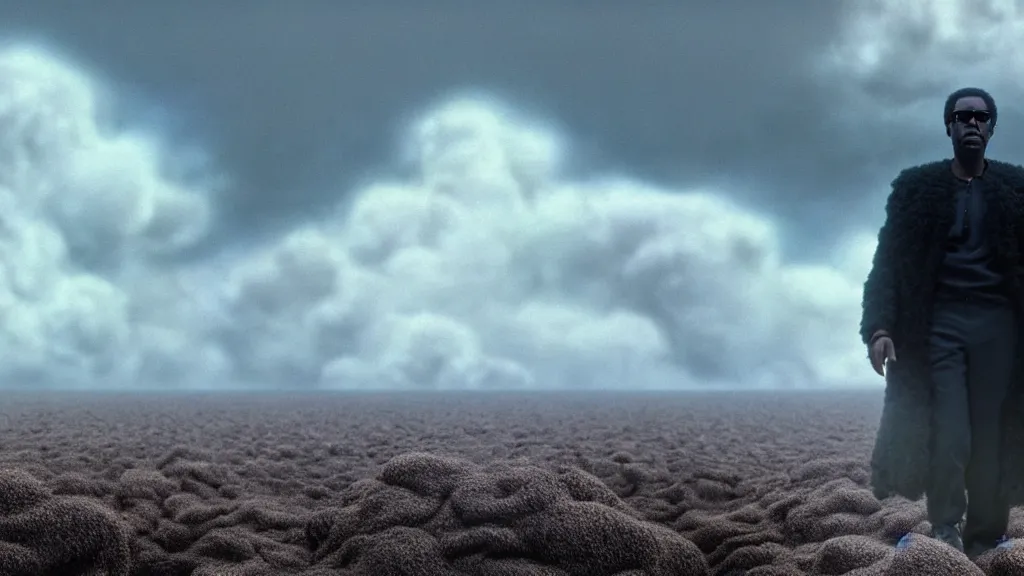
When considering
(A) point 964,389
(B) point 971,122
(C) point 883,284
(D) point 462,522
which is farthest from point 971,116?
(D) point 462,522

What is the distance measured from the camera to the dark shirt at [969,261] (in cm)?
444

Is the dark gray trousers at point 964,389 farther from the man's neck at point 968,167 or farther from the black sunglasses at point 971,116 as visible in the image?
the black sunglasses at point 971,116

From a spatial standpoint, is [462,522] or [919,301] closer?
[919,301]

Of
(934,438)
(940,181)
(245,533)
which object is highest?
(940,181)

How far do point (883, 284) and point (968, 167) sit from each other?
74cm

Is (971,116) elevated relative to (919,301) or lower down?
elevated

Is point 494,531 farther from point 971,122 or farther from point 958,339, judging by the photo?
point 971,122

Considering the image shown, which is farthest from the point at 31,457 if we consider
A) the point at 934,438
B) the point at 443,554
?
the point at 934,438

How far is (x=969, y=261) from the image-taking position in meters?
4.46

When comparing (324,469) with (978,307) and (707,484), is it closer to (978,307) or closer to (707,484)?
(707,484)

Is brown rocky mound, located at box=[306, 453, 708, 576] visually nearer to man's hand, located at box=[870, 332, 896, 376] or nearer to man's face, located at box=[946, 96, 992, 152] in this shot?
man's hand, located at box=[870, 332, 896, 376]

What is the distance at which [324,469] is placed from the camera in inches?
346

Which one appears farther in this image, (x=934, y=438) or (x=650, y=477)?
(x=650, y=477)

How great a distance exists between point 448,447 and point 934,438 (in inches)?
303
